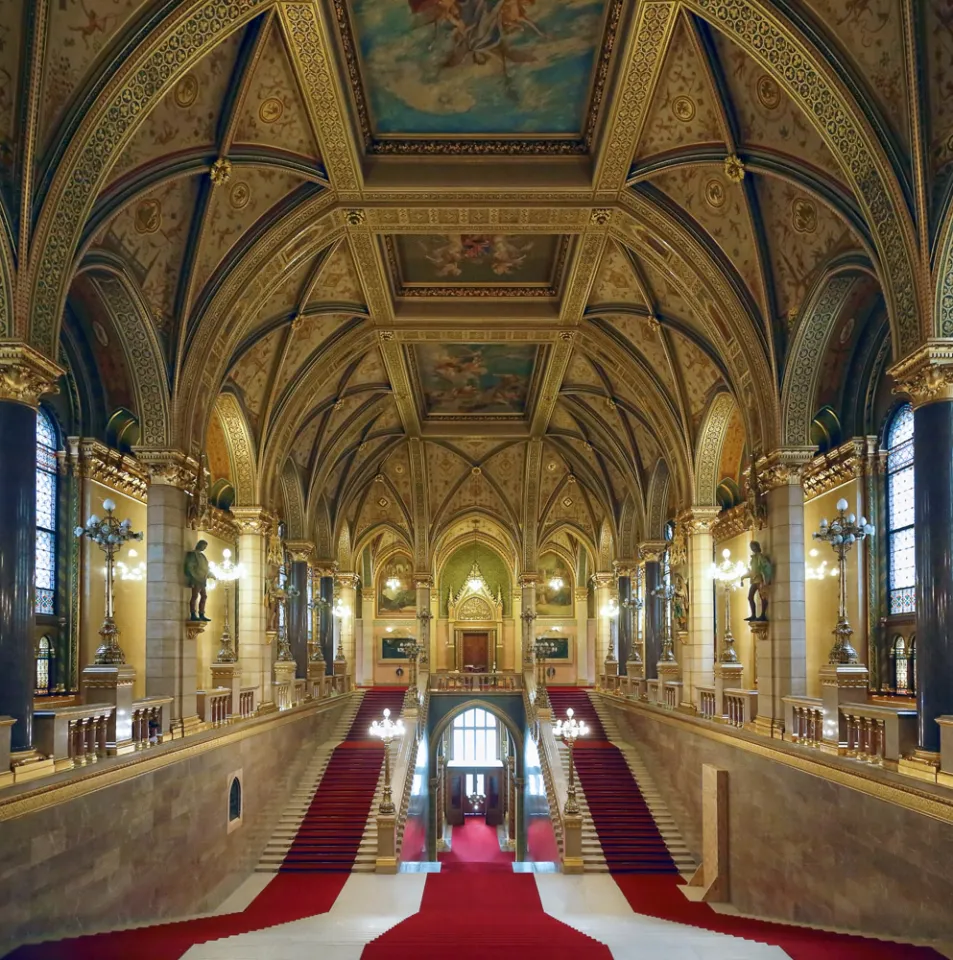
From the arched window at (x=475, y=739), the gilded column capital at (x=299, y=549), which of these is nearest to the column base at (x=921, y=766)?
the gilded column capital at (x=299, y=549)

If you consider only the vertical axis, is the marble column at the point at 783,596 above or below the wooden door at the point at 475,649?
above

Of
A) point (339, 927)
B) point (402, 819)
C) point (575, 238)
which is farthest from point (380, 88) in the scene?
point (402, 819)

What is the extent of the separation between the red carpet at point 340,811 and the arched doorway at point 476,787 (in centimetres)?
644

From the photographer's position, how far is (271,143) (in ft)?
47.6

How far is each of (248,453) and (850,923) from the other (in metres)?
Result: 15.8

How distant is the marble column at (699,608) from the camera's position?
22.8 meters

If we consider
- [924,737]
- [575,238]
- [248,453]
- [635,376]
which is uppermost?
[575,238]

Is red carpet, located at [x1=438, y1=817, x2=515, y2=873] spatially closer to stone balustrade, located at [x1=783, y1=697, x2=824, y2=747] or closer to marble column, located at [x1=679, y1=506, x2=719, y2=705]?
marble column, located at [x1=679, y1=506, x2=719, y2=705]

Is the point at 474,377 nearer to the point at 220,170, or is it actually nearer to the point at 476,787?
the point at 220,170

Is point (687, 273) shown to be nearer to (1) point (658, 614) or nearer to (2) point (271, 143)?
(2) point (271, 143)

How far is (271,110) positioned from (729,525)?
16.0 m

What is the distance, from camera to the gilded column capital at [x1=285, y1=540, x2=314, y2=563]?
28859 millimetres

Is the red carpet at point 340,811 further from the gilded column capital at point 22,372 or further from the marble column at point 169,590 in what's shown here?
the gilded column capital at point 22,372

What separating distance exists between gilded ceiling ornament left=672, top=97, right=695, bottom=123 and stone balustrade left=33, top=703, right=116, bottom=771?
442 inches
